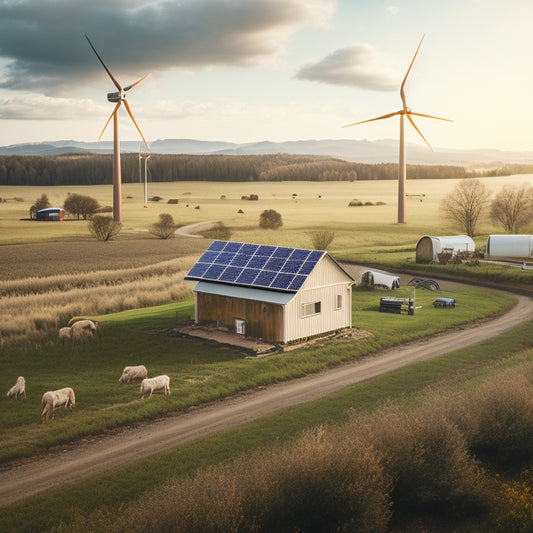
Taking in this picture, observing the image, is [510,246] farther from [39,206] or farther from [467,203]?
[39,206]

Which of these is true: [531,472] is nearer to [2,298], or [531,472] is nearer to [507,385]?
[507,385]

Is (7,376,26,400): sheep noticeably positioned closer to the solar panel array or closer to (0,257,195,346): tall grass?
(0,257,195,346): tall grass

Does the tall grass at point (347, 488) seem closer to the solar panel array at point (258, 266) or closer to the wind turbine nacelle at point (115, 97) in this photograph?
the solar panel array at point (258, 266)

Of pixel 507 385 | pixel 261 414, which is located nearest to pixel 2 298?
pixel 261 414

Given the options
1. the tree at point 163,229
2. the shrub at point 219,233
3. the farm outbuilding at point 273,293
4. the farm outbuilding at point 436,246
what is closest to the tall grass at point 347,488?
the farm outbuilding at point 273,293

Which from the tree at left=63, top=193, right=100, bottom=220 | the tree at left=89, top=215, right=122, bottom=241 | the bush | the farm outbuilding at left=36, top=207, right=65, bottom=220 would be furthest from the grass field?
the tree at left=63, top=193, right=100, bottom=220

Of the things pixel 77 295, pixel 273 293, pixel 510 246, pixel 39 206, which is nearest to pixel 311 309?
pixel 273 293
